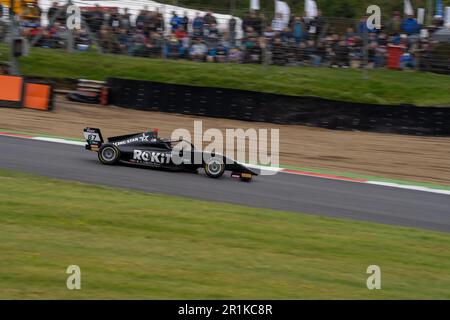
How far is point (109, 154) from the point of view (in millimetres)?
12977

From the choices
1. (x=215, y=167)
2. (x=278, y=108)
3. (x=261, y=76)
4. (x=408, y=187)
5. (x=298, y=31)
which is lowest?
(x=408, y=187)

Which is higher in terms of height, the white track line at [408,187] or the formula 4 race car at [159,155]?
the formula 4 race car at [159,155]

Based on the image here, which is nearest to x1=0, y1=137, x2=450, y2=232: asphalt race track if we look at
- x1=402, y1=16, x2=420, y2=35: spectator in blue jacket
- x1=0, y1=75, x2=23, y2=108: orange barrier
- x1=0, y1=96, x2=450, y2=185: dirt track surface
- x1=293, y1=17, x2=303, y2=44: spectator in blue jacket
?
x1=0, y1=96, x2=450, y2=185: dirt track surface

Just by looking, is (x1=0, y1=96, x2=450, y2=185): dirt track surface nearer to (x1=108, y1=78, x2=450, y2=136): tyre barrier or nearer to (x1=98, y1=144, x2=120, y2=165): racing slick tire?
(x1=108, y1=78, x2=450, y2=136): tyre barrier

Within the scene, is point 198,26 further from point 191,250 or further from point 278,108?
point 191,250

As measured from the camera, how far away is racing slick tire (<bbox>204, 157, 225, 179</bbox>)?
1285 cm

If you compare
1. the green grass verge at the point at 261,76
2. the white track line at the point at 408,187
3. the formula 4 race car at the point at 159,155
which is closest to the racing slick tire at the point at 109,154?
the formula 4 race car at the point at 159,155

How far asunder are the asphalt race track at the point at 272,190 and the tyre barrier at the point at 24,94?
5.42m

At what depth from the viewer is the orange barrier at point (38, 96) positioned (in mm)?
19625

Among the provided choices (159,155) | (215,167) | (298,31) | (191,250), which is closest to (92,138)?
(159,155)

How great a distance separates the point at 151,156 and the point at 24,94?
7993 millimetres

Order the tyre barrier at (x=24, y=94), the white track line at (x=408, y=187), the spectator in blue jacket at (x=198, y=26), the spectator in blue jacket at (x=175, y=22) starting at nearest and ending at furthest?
the white track line at (x=408, y=187) → the tyre barrier at (x=24, y=94) → the spectator in blue jacket at (x=198, y=26) → the spectator in blue jacket at (x=175, y=22)

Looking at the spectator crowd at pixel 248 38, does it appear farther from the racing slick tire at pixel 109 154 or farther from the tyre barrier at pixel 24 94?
the racing slick tire at pixel 109 154
